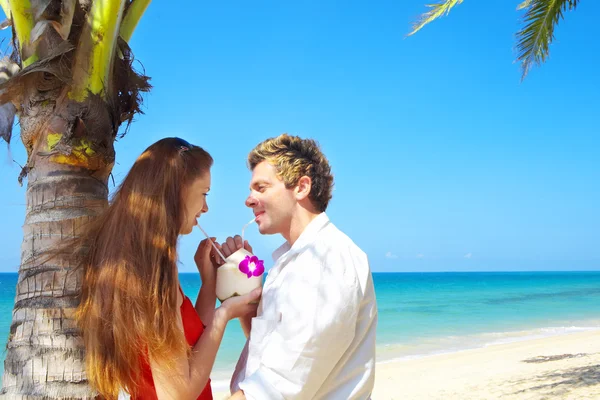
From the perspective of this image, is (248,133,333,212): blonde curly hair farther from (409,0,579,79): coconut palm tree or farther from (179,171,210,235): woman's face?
(409,0,579,79): coconut palm tree

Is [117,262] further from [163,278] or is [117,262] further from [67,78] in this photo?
[67,78]

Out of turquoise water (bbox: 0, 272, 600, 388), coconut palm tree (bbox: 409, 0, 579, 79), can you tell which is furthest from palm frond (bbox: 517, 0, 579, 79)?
turquoise water (bbox: 0, 272, 600, 388)

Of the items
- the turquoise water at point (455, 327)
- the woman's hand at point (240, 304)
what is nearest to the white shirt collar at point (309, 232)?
the woman's hand at point (240, 304)

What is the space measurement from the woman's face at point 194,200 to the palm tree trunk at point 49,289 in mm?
410

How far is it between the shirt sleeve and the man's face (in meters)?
0.55

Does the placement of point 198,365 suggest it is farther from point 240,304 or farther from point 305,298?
point 305,298

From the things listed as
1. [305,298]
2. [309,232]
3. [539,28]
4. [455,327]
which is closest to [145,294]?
[305,298]

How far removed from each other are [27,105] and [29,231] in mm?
580

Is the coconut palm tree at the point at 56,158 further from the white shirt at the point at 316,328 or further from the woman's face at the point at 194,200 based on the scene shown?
the white shirt at the point at 316,328

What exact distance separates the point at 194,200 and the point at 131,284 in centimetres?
53

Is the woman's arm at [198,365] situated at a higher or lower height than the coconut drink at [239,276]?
lower

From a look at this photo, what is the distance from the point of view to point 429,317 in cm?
2933

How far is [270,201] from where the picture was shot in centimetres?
294

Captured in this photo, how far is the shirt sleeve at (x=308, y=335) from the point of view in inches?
90.3
